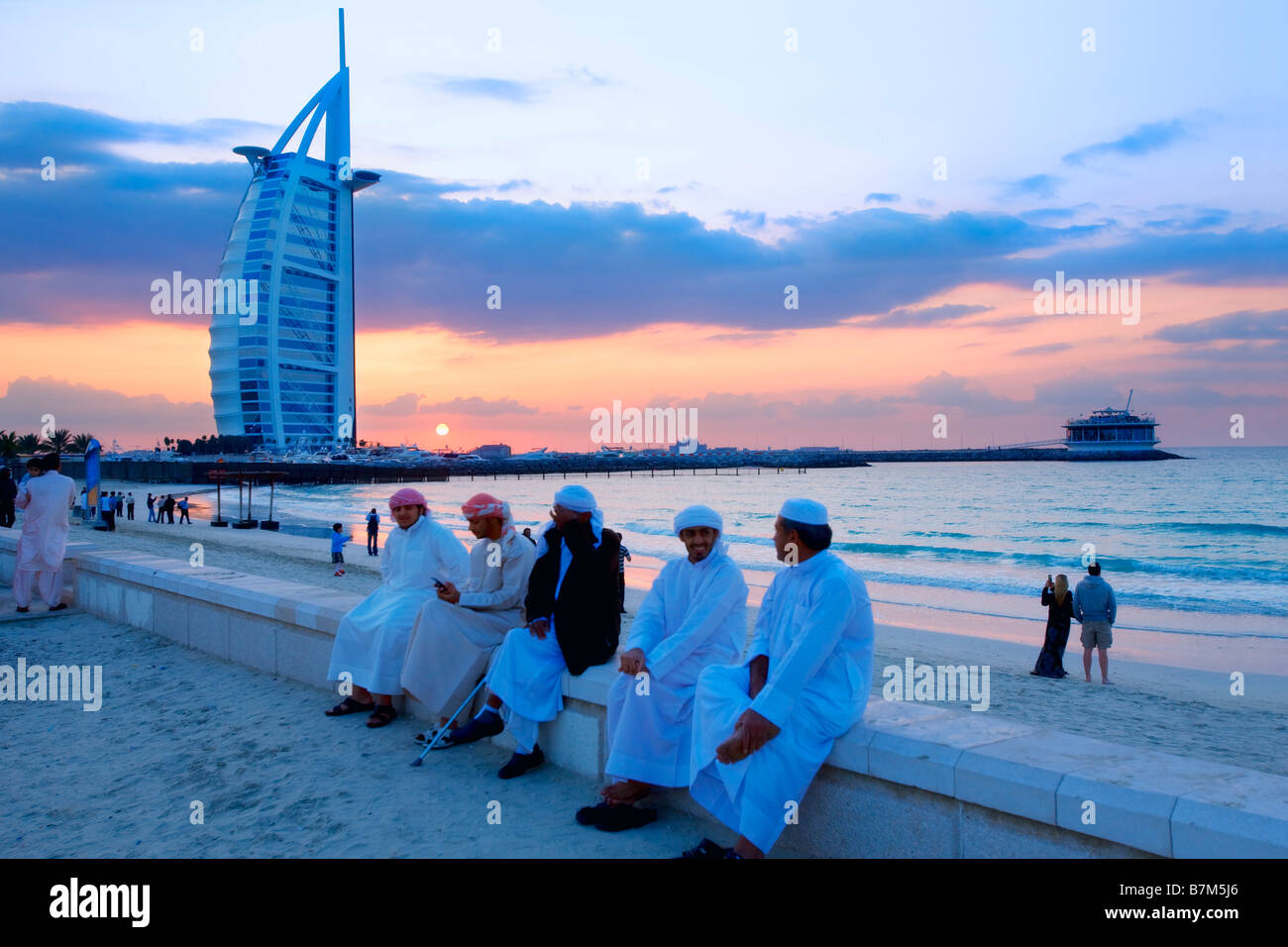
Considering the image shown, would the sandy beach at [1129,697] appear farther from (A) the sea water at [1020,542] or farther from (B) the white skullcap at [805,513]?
(B) the white skullcap at [805,513]

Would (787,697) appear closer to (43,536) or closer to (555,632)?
(555,632)

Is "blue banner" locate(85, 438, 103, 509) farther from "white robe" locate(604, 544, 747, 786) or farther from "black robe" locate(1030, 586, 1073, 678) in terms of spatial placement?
"white robe" locate(604, 544, 747, 786)

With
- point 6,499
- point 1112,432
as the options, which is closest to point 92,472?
point 6,499

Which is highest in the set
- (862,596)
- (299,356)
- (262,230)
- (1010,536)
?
(262,230)

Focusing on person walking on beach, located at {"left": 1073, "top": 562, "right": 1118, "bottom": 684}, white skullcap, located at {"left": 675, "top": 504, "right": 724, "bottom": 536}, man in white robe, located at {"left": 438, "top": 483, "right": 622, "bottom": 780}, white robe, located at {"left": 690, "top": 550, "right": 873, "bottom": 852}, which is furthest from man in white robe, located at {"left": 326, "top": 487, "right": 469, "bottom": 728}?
person walking on beach, located at {"left": 1073, "top": 562, "right": 1118, "bottom": 684}

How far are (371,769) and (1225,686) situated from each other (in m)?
10.8

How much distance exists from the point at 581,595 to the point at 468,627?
2.51ft

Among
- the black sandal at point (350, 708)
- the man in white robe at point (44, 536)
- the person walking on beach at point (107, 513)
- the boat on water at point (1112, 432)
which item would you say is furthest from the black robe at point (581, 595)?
the boat on water at point (1112, 432)

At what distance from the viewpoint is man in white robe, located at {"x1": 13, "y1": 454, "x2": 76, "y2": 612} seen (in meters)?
7.73

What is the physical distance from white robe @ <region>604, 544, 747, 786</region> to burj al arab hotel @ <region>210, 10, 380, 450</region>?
99604 millimetres

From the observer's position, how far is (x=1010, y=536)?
3306 centimetres
